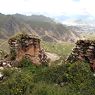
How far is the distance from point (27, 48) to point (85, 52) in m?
13.3

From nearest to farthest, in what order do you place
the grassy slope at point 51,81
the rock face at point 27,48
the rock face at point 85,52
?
the grassy slope at point 51,81
the rock face at point 85,52
the rock face at point 27,48

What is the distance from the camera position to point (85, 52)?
222 ft

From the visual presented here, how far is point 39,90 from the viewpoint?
59.9 meters

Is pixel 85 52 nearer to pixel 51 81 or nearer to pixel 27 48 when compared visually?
pixel 51 81

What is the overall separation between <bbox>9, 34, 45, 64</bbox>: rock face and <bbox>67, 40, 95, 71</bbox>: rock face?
8.36 m

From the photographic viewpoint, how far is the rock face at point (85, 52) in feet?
218

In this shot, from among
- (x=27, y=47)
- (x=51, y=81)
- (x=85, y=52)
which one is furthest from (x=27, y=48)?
(x=85, y=52)

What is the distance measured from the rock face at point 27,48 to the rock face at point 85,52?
8.36 metres

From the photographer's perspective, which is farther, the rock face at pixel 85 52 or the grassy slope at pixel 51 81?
the rock face at pixel 85 52

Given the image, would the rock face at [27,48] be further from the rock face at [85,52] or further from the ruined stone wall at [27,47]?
the rock face at [85,52]

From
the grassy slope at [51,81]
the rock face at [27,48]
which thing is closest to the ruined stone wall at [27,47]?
the rock face at [27,48]

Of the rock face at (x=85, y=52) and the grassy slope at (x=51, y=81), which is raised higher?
the rock face at (x=85, y=52)

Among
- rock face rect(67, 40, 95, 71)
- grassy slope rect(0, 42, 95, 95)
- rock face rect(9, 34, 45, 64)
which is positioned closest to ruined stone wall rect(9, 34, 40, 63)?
rock face rect(9, 34, 45, 64)

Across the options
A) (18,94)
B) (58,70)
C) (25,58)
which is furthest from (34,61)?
(18,94)
